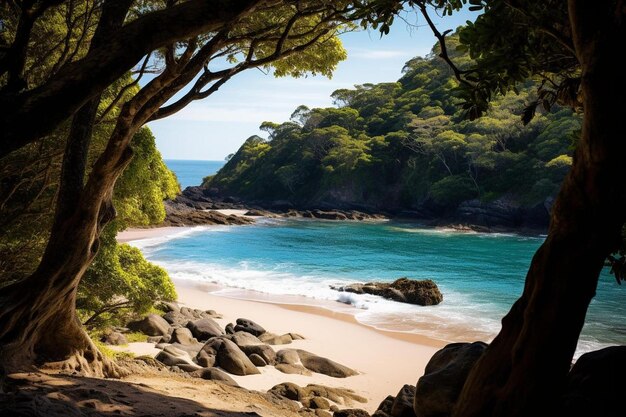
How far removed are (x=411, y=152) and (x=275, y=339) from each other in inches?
1882

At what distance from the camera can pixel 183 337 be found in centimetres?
1284

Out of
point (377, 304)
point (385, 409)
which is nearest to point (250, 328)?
point (377, 304)

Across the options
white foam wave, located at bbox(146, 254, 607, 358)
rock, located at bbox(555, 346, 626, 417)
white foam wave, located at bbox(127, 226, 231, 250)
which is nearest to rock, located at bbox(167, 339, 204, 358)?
white foam wave, located at bbox(146, 254, 607, 358)

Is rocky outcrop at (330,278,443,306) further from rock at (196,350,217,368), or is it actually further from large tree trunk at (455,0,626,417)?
large tree trunk at (455,0,626,417)

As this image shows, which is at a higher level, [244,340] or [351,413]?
[351,413]

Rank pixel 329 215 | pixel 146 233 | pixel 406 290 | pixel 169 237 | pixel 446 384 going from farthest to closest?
pixel 329 215 < pixel 146 233 < pixel 169 237 < pixel 406 290 < pixel 446 384

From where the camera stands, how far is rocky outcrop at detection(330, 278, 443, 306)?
1980 centimetres

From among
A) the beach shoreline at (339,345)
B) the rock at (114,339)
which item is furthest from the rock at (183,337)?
the beach shoreline at (339,345)

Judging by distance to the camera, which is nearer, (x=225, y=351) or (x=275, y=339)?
(x=225, y=351)

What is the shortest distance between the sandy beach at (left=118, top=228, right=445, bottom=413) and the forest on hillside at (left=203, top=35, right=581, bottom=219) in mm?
26252

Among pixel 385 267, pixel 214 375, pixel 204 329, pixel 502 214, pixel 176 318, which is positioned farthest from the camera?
pixel 502 214

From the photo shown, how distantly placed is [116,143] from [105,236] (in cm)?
319

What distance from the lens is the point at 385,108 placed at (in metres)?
66.8

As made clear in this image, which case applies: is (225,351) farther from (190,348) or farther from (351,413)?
(351,413)
